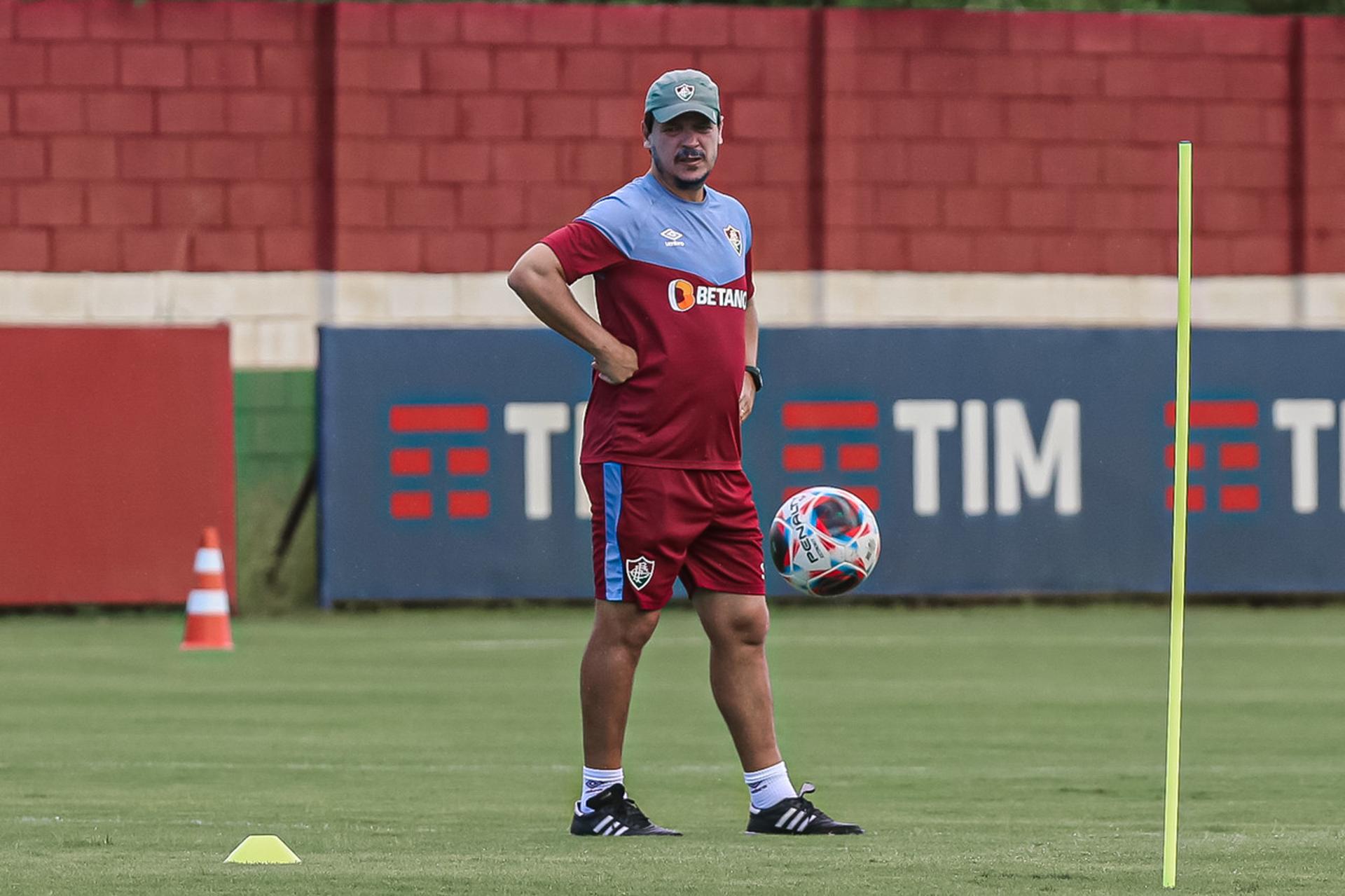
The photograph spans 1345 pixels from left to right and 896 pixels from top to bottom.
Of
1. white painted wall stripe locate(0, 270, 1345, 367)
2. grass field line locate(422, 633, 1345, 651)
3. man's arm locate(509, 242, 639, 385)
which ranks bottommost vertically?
grass field line locate(422, 633, 1345, 651)

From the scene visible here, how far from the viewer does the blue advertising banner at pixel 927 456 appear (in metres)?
19.3

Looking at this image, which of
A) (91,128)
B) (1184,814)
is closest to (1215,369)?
(91,128)

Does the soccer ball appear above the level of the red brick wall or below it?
below

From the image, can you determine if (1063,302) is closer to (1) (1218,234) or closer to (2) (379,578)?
(1) (1218,234)

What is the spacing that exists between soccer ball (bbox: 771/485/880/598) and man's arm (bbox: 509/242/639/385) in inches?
33.2

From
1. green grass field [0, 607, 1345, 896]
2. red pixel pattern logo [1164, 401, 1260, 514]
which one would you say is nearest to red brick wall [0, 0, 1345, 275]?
red pixel pattern logo [1164, 401, 1260, 514]

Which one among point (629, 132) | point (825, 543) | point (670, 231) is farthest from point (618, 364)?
point (629, 132)

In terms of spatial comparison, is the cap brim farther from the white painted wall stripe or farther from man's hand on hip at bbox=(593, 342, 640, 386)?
the white painted wall stripe

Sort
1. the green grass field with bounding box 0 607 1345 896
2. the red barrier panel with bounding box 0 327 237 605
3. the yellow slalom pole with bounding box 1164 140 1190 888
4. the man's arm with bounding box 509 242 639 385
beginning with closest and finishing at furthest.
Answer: the yellow slalom pole with bounding box 1164 140 1190 888 → the green grass field with bounding box 0 607 1345 896 → the man's arm with bounding box 509 242 639 385 → the red barrier panel with bounding box 0 327 237 605

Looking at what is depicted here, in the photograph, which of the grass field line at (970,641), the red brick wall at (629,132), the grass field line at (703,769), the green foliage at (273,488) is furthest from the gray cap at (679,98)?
the red brick wall at (629,132)

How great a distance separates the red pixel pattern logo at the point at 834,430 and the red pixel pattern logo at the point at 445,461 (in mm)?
2315

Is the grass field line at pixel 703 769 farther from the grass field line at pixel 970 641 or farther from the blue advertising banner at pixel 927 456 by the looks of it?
the blue advertising banner at pixel 927 456

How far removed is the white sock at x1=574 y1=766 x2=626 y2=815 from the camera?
23.9ft

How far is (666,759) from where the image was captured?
10.0 meters
